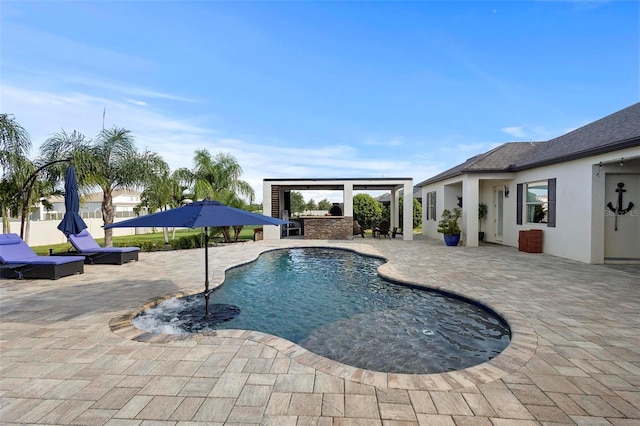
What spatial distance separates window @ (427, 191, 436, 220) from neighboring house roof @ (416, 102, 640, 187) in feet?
9.53

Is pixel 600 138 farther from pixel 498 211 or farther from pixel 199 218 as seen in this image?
pixel 199 218

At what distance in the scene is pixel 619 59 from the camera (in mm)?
12641

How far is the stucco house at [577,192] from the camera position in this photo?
32.6 feet

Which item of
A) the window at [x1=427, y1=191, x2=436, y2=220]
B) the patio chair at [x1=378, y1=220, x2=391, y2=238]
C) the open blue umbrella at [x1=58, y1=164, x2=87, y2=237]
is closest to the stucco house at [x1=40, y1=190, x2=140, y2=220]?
the open blue umbrella at [x1=58, y1=164, x2=87, y2=237]

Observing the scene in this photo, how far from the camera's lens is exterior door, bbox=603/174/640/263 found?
33.8 feet

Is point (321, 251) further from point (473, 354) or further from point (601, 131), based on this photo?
point (601, 131)

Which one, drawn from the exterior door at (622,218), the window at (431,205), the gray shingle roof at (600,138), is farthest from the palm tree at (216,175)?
the exterior door at (622,218)

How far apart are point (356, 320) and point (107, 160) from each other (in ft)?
46.5

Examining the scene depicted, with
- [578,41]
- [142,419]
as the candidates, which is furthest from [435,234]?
[142,419]

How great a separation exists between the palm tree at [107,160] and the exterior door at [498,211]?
1795cm

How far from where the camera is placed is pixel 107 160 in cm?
1395

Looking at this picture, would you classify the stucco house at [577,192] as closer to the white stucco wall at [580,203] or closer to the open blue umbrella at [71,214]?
the white stucco wall at [580,203]

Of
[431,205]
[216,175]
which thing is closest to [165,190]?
[216,175]

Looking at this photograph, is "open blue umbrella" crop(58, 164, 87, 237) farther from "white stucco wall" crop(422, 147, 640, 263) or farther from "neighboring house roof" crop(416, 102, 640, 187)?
"white stucco wall" crop(422, 147, 640, 263)
